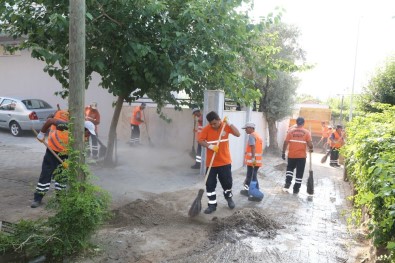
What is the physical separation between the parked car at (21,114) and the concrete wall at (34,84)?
5.84 feet

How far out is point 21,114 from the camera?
14000 mm

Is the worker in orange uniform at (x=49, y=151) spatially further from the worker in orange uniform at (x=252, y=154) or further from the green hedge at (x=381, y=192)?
the green hedge at (x=381, y=192)

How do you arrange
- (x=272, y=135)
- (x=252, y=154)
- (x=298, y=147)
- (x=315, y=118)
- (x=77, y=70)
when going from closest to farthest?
1. (x=77, y=70)
2. (x=252, y=154)
3. (x=298, y=147)
4. (x=272, y=135)
5. (x=315, y=118)

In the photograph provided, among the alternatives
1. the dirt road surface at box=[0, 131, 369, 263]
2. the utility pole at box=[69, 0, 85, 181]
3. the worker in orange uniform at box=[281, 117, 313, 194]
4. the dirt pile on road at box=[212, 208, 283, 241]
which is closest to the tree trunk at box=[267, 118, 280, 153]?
the dirt road surface at box=[0, 131, 369, 263]

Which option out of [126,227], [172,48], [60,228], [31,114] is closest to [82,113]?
[60,228]

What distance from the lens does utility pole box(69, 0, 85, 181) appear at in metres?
4.23

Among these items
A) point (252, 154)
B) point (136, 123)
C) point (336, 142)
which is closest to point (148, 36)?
point (252, 154)

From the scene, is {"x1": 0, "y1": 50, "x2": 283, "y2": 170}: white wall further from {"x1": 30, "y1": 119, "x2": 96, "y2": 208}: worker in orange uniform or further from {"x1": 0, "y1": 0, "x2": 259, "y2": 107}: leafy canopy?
{"x1": 30, "y1": 119, "x2": 96, "y2": 208}: worker in orange uniform

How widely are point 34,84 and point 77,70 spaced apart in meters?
14.4

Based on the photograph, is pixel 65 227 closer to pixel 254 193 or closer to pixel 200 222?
pixel 200 222

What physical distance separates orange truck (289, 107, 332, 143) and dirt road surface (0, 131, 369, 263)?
45.7 ft

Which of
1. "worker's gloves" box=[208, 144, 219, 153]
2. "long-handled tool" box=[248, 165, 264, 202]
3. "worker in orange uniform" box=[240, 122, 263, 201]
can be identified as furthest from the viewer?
"worker in orange uniform" box=[240, 122, 263, 201]

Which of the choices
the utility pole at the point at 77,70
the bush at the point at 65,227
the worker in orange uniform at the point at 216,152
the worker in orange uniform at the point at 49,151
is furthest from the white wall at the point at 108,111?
the bush at the point at 65,227

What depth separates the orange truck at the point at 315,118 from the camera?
23219 mm
